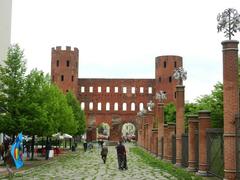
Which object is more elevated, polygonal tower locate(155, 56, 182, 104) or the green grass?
polygonal tower locate(155, 56, 182, 104)

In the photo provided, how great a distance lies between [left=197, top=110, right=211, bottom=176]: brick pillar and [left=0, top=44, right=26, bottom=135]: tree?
1142 centimetres

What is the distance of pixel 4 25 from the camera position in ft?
155

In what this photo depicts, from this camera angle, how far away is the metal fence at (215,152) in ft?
61.0

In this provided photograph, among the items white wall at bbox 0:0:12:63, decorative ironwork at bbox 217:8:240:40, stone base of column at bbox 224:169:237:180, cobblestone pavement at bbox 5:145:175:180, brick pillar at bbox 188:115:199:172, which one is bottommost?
cobblestone pavement at bbox 5:145:175:180

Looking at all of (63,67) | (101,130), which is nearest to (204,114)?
(63,67)

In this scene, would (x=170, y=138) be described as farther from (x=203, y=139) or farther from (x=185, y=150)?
(x=203, y=139)

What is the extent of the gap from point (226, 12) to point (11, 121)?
15483 millimetres

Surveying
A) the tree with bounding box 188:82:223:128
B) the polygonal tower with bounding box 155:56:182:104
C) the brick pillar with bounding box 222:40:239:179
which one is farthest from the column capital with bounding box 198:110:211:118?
the polygonal tower with bounding box 155:56:182:104

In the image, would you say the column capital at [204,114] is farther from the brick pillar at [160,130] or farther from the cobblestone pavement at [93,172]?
the brick pillar at [160,130]

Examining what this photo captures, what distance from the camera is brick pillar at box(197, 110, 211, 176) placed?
19953 millimetres

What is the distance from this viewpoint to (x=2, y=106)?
27562 mm

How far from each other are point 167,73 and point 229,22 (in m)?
76.5

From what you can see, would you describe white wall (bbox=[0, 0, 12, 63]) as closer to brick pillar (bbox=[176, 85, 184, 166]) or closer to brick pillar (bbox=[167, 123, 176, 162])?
brick pillar (bbox=[167, 123, 176, 162])

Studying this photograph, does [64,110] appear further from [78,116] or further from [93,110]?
[93,110]
